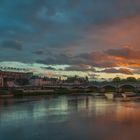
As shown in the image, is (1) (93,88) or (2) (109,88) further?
(2) (109,88)

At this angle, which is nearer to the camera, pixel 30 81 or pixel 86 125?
pixel 86 125

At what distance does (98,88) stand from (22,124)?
97123 mm

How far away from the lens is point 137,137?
1984cm

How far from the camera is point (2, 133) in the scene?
21.1 m

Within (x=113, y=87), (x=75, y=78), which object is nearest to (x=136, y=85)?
(x=113, y=87)

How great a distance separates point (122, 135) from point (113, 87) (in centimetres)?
9665

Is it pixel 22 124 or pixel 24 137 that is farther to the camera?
pixel 22 124

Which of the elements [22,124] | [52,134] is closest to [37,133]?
[52,134]

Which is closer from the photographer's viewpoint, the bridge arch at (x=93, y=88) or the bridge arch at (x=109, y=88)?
the bridge arch at (x=109, y=88)

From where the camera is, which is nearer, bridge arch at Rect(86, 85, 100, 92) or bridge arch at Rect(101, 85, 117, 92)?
bridge arch at Rect(101, 85, 117, 92)

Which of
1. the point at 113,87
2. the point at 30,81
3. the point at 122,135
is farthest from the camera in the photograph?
the point at 30,81

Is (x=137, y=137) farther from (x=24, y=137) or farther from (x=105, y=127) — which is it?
(x=24, y=137)

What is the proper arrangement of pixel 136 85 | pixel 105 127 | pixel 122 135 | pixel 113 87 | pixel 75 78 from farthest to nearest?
pixel 75 78 < pixel 113 87 < pixel 136 85 < pixel 105 127 < pixel 122 135

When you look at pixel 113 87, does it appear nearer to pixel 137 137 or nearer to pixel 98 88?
pixel 98 88
